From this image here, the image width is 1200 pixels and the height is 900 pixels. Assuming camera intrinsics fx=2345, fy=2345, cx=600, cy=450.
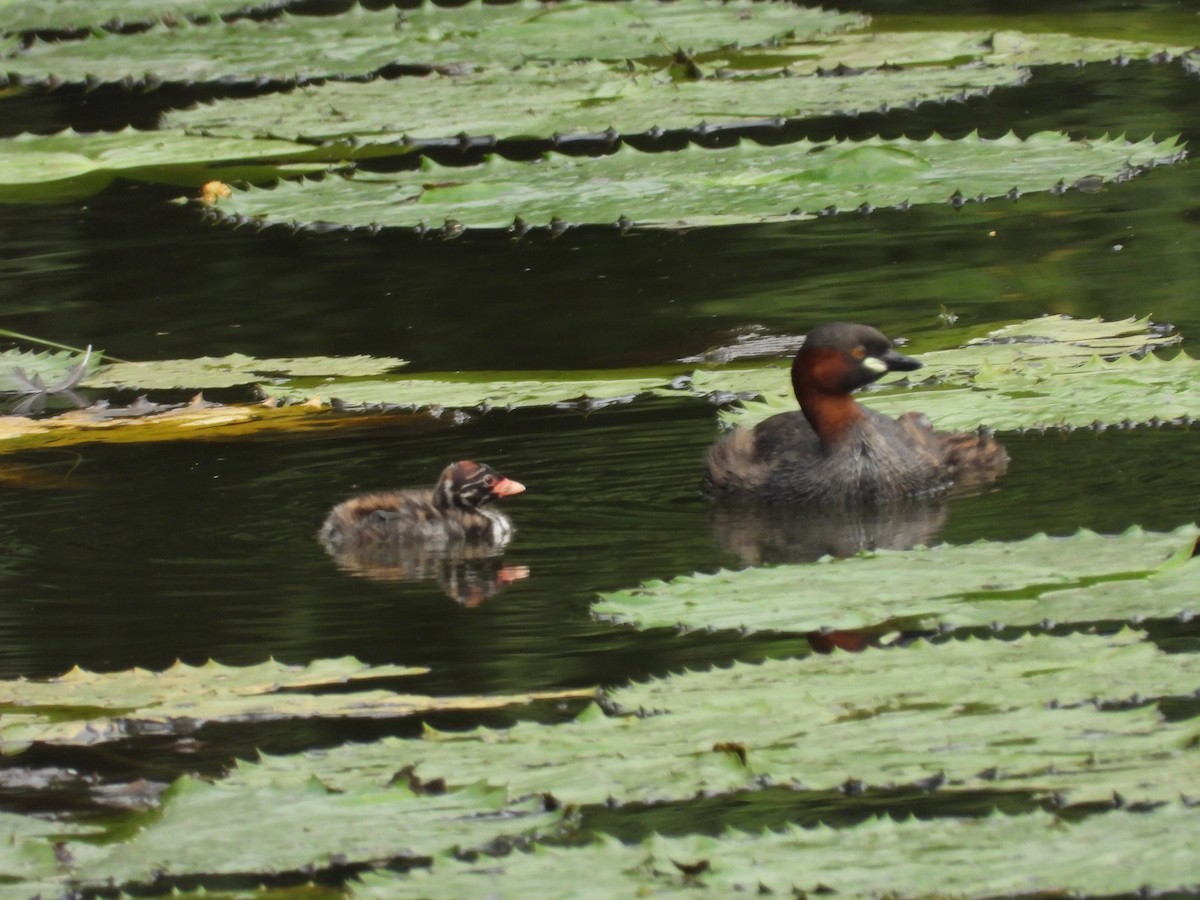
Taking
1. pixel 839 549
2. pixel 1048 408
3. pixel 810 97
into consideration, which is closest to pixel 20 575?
pixel 839 549

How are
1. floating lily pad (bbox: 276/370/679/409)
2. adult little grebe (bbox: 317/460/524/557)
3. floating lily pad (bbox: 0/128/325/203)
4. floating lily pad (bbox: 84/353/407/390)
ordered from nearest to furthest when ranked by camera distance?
adult little grebe (bbox: 317/460/524/557) → floating lily pad (bbox: 276/370/679/409) → floating lily pad (bbox: 84/353/407/390) → floating lily pad (bbox: 0/128/325/203)

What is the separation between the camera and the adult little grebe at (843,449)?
6.02 meters

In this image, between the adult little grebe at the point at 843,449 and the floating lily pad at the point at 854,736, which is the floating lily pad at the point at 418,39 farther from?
the floating lily pad at the point at 854,736

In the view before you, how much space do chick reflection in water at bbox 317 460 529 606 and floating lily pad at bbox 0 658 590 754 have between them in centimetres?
132

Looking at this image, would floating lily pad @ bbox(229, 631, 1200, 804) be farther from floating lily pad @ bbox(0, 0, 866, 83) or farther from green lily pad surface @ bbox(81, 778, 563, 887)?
floating lily pad @ bbox(0, 0, 866, 83)

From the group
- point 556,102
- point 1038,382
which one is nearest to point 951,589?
point 1038,382

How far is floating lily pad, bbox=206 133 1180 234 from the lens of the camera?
26.6 ft

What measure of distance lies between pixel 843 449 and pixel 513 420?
1.09 metres

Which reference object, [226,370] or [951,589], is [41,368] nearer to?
[226,370]

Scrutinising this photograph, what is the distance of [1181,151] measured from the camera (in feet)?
28.5

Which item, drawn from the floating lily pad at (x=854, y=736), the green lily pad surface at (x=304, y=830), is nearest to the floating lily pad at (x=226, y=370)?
the floating lily pad at (x=854, y=736)

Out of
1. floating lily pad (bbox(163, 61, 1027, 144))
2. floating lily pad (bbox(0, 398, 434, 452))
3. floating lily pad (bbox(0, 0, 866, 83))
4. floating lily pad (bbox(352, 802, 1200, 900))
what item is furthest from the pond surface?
floating lily pad (bbox(0, 0, 866, 83))

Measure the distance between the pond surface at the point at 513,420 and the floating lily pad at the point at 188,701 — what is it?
9 cm

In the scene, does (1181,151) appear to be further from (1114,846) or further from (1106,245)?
(1114,846)
